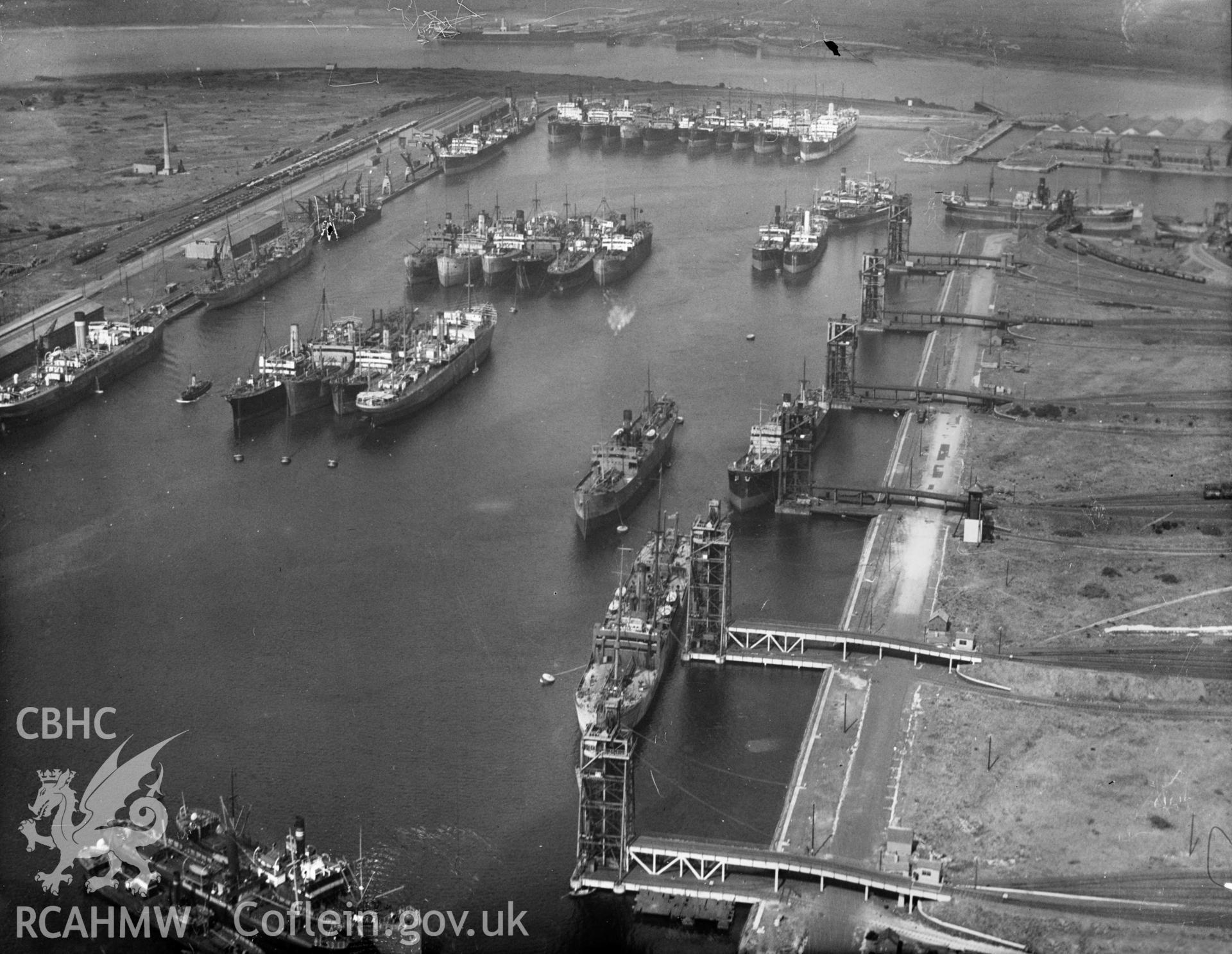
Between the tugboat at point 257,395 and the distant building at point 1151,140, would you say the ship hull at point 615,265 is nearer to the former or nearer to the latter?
the tugboat at point 257,395

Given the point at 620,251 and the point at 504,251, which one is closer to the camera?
the point at 504,251

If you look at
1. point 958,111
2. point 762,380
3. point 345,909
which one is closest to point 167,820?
point 345,909

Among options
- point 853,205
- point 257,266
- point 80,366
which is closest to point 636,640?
point 80,366

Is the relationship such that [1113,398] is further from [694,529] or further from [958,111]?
[958,111]

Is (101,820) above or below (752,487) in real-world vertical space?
below

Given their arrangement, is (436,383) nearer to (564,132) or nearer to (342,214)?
(342,214)
